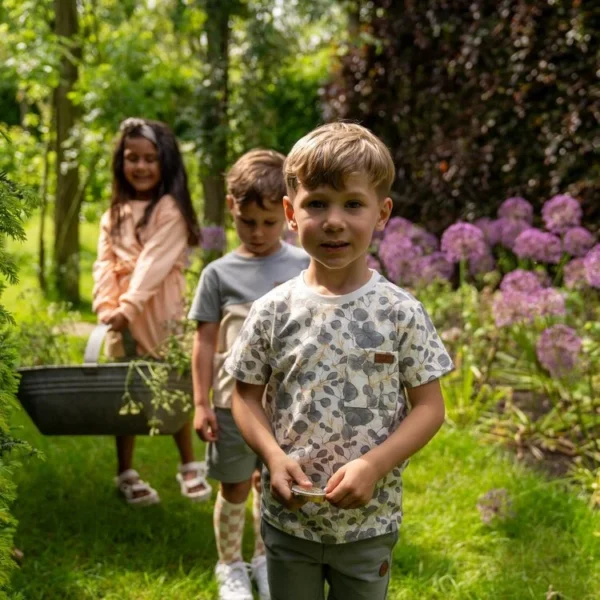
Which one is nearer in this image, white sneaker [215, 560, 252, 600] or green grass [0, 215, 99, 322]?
white sneaker [215, 560, 252, 600]

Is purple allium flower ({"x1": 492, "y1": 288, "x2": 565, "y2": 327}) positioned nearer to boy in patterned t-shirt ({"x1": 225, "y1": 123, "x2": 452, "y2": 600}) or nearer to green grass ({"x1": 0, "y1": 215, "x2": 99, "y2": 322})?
boy in patterned t-shirt ({"x1": 225, "y1": 123, "x2": 452, "y2": 600})

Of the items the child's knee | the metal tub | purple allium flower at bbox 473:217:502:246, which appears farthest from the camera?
purple allium flower at bbox 473:217:502:246

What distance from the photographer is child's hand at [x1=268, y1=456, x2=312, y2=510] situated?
172 cm

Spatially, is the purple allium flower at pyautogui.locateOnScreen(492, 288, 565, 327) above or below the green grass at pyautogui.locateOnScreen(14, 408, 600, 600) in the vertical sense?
above

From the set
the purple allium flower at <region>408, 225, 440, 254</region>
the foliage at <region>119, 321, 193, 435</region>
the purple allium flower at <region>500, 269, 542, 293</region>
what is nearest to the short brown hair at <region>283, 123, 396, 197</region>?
the foliage at <region>119, 321, 193, 435</region>

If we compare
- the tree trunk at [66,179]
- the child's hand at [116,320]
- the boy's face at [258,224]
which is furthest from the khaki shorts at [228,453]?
the tree trunk at [66,179]

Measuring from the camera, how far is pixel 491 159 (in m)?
5.94

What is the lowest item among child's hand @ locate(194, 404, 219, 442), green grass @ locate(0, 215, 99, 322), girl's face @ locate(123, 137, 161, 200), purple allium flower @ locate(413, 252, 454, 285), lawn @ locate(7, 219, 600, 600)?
green grass @ locate(0, 215, 99, 322)

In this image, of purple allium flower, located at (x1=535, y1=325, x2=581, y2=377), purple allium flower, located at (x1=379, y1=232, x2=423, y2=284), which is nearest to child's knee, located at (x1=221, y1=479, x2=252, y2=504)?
purple allium flower, located at (x1=535, y1=325, x2=581, y2=377)

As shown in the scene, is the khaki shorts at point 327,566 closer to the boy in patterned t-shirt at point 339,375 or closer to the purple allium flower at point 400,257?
the boy in patterned t-shirt at point 339,375

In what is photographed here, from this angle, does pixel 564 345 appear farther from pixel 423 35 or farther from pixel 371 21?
pixel 371 21

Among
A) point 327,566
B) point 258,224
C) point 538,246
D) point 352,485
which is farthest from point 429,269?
point 352,485

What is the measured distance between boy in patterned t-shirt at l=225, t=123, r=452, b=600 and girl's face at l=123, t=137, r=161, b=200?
1.63 metres

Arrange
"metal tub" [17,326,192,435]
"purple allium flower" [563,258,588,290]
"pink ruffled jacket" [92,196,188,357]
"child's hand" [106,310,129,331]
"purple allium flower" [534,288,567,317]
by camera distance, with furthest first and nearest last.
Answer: "purple allium flower" [563,258,588,290], "purple allium flower" [534,288,567,317], "pink ruffled jacket" [92,196,188,357], "child's hand" [106,310,129,331], "metal tub" [17,326,192,435]
